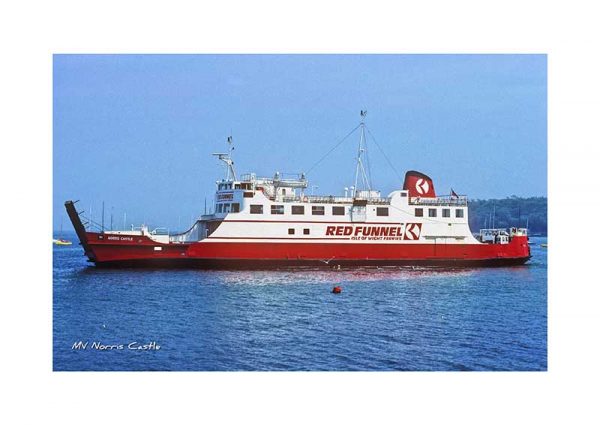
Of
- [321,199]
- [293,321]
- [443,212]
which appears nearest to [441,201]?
[443,212]

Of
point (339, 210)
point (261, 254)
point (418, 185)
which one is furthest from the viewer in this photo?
point (418, 185)

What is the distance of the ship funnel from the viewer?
36.3 m

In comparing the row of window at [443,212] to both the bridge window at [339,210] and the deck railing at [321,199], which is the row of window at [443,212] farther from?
the bridge window at [339,210]

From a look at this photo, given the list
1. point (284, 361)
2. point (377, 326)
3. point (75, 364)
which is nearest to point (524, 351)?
point (377, 326)

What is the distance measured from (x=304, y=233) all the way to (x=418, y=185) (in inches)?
266

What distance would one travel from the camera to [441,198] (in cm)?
3644

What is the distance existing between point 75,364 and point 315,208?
17.8 meters

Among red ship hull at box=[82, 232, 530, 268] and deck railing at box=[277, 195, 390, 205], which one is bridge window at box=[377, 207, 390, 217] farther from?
red ship hull at box=[82, 232, 530, 268]

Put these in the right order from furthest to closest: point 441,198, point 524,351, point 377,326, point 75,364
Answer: point 441,198, point 377,326, point 524,351, point 75,364

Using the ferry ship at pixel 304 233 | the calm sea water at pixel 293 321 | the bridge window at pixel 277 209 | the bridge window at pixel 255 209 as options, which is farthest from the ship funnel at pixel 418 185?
the bridge window at pixel 255 209

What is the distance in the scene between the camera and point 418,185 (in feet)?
120

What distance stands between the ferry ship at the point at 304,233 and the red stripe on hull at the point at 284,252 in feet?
0.15

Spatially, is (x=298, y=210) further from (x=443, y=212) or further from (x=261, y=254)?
(x=443, y=212)
